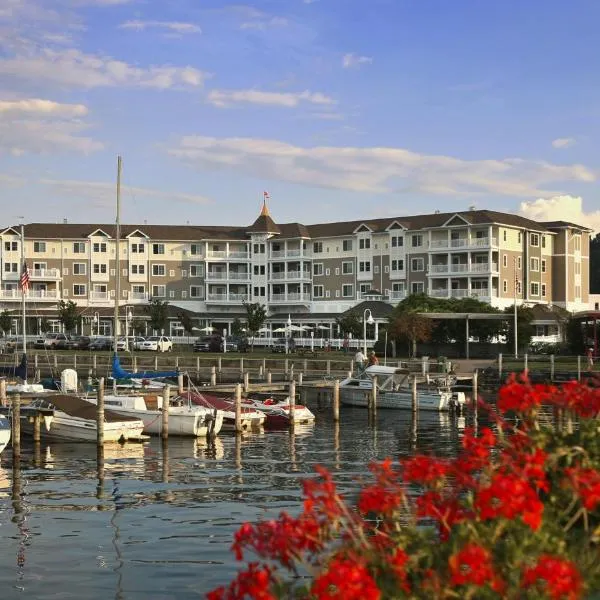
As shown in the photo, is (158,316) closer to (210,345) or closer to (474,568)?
Answer: (210,345)

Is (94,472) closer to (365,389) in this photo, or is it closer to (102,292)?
(365,389)

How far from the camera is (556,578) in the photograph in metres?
6.02

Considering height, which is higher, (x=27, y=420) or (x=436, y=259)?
(x=436, y=259)

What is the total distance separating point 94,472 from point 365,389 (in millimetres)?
24660

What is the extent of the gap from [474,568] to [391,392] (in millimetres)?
43235

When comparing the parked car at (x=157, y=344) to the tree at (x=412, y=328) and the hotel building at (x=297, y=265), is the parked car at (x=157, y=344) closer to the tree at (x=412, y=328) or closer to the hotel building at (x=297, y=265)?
the hotel building at (x=297, y=265)

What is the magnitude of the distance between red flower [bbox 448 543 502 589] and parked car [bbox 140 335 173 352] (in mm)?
81715

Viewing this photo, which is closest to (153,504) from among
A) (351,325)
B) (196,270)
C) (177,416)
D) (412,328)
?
(177,416)

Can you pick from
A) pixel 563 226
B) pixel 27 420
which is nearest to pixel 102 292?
pixel 563 226

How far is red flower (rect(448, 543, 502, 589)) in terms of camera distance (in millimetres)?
6288

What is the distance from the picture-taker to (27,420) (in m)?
35.2

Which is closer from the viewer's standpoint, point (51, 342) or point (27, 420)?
point (27, 420)

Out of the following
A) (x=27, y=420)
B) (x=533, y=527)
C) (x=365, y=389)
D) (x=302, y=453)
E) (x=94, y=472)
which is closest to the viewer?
(x=533, y=527)

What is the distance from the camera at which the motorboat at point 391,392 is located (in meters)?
47.9
